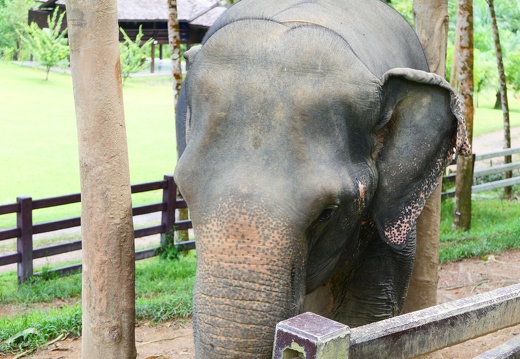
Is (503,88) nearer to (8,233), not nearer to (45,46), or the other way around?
(8,233)

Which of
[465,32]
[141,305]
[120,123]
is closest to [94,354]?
[120,123]

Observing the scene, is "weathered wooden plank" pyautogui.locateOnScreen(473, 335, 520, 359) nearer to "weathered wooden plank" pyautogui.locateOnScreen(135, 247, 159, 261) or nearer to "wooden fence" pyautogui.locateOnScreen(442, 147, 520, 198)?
"weathered wooden plank" pyautogui.locateOnScreen(135, 247, 159, 261)

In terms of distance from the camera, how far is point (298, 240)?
2.85 m

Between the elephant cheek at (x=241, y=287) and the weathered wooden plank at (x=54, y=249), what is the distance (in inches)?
235

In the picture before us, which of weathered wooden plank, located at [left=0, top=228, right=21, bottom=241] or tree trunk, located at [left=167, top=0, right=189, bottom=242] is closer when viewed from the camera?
weathered wooden plank, located at [left=0, top=228, right=21, bottom=241]

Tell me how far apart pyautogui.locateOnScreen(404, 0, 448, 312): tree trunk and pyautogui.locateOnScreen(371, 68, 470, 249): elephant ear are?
→ 1.54 m

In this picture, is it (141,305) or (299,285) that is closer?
(299,285)

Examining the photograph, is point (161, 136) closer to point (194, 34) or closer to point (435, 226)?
point (194, 34)

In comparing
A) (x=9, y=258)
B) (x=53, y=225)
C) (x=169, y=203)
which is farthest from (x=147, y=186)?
(x=9, y=258)

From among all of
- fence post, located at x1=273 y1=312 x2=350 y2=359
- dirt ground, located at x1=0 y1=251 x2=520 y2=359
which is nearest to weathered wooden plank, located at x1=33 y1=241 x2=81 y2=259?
dirt ground, located at x1=0 y1=251 x2=520 y2=359

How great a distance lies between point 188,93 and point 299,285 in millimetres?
1014

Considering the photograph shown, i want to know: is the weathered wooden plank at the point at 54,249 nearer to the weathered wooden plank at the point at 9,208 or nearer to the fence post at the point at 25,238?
the fence post at the point at 25,238

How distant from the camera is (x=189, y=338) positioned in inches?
215

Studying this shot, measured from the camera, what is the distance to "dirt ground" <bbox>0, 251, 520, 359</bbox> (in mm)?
5133
